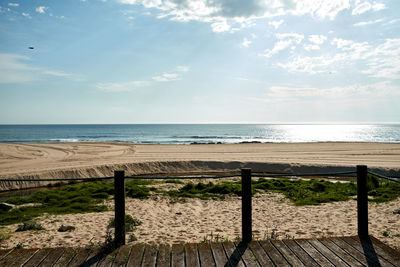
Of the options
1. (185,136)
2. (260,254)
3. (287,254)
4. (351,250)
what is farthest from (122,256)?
(185,136)

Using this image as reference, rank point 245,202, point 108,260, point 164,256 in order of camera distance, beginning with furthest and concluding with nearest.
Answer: point 245,202, point 164,256, point 108,260

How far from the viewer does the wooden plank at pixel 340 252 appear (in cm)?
361

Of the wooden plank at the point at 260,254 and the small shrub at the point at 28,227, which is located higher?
the wooden plank at the point at 260,254

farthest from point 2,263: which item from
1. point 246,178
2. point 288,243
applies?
point 288,243

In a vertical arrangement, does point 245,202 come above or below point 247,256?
above

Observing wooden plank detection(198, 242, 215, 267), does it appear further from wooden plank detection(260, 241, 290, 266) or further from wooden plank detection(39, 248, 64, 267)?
wooden plank detection(39, 248, 64, 267)

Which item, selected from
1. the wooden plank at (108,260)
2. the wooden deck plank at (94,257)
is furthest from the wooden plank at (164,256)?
the wooden deck plank at (94,257)

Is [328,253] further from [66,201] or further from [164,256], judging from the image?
[66,201]

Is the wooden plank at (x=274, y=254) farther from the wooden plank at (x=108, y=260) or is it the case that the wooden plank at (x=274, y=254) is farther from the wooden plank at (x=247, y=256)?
the wooden plank at (x=108, y=260)

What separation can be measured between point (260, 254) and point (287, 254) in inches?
14.9

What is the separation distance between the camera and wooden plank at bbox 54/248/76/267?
12.0ft

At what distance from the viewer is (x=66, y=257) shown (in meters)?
3.85

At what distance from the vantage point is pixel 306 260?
144 inches

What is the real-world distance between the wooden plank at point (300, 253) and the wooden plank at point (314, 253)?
2.4 inches
